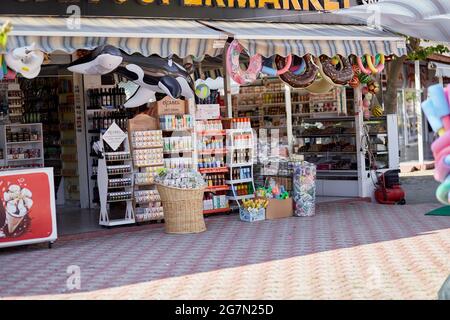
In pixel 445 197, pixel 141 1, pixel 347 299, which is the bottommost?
pixel 347 299

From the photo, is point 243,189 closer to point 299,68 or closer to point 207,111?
point 207,111

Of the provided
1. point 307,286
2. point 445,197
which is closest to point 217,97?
point 307,286

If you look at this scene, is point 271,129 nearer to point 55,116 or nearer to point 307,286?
point 55,116

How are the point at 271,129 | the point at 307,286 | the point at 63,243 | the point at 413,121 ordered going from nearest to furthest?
1. the point at 307,286
2. the point at 63,243
3. the point at 271,129
4. the point at 413,121

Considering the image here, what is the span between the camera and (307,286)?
27.1ft

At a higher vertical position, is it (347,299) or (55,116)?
(55,116)

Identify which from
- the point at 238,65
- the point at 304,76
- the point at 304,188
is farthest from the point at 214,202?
the point at 304,76

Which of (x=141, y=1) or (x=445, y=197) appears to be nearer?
(x=445, y=197)

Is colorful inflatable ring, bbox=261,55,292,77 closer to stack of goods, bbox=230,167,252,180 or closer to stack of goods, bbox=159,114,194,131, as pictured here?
stack of goods, bbox=159,114,194,131

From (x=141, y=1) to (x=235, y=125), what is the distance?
278cm

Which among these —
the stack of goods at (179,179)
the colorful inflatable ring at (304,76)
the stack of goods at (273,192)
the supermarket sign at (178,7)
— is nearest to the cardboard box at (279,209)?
the stack of goods at (273,192)

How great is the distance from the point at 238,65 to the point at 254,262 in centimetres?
429

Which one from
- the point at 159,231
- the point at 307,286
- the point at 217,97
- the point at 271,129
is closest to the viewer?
the point at 307,286

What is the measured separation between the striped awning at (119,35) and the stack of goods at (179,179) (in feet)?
5.84
